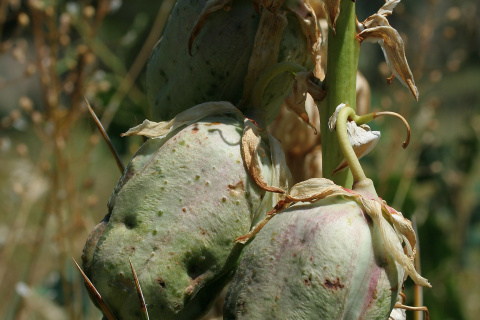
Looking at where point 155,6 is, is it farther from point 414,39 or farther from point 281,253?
point 281,253

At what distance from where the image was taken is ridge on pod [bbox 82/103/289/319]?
0.89 meters

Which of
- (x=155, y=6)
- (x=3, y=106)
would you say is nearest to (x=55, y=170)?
(x=155, y=6)

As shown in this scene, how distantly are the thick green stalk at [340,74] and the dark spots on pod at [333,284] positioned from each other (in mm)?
229

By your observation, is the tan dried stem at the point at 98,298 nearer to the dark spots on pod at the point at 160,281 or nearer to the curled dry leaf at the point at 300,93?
the dark spots on pod at the point at 160,281

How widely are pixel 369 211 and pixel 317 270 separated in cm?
12

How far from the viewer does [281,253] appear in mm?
843

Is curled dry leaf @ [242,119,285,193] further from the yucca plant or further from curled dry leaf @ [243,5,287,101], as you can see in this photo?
curled dry leaf @ [243,5,287,101]

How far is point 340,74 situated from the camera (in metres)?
1.00

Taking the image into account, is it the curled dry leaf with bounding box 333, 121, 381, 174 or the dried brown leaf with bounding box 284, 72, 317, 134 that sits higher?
the dried brown leaf with bounding box 284, 72, 317, 134

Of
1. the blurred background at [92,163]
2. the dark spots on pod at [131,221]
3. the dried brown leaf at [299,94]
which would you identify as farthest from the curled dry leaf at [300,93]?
the blurred background at [92,163]

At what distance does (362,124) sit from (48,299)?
201 centimetres

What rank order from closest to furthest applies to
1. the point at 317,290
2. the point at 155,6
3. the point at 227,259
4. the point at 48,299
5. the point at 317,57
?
the point at 317,290, the point at 227,259, the point at 317,57, the point at 48,299, the point at 155,6

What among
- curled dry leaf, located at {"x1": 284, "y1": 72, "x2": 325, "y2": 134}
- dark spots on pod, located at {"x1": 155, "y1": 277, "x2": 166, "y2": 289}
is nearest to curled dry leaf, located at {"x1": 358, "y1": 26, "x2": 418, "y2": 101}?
curled dry leaf, located at {"x1": 284, "y1": 72, "x2": 325, "y2": 134}

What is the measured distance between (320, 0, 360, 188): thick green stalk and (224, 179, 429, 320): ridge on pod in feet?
0.39
